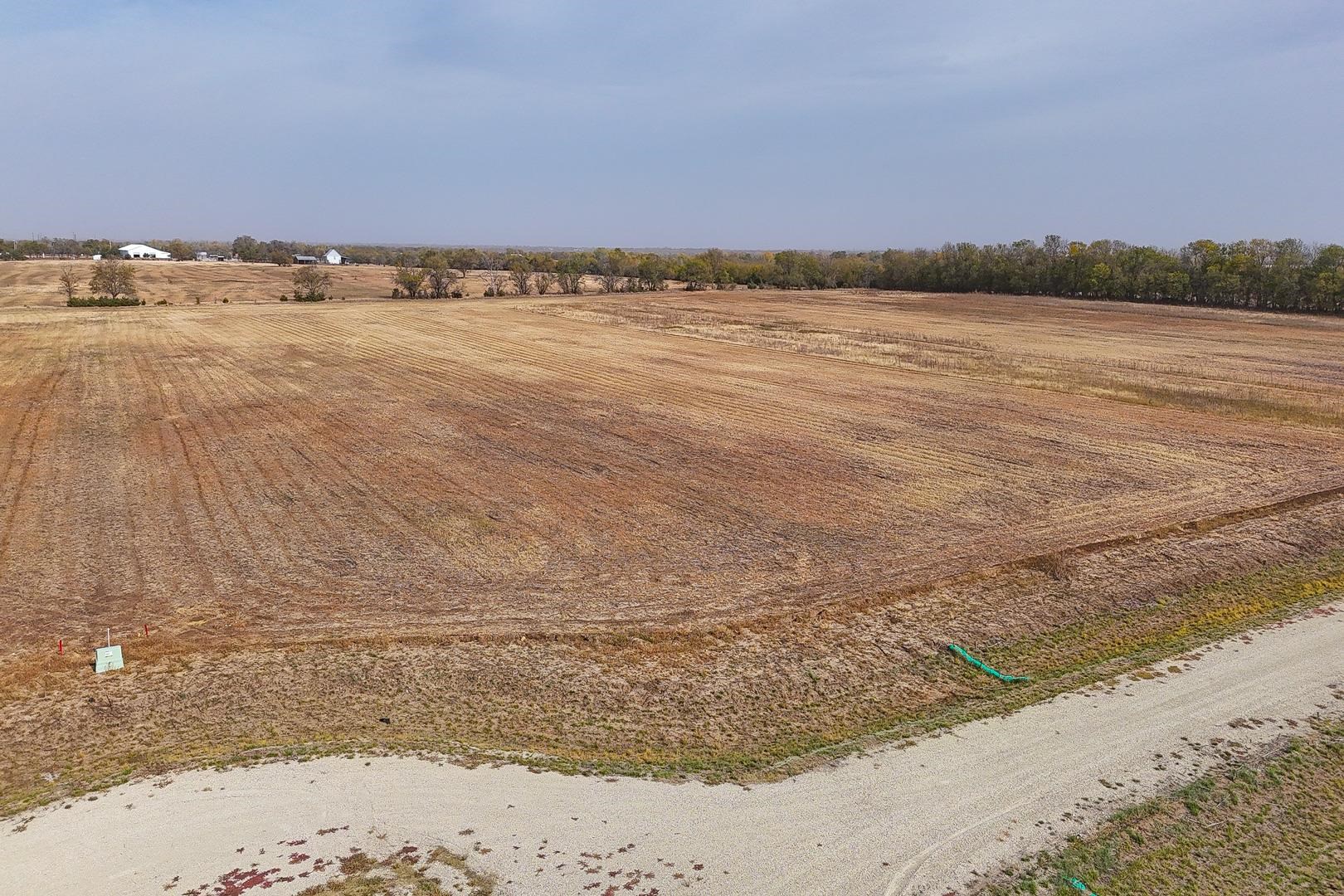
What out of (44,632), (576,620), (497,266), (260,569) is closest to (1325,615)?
(576,620)

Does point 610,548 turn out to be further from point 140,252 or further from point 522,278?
point 140,252

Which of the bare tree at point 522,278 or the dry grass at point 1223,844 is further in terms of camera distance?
the bare tree at point 522,278

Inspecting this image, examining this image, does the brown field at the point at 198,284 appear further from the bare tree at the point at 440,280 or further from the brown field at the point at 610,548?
the brown field at the point at 610,548

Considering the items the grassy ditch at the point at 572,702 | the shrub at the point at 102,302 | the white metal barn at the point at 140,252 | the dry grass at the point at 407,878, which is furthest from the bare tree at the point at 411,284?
the white metal barn at the point at 140,252

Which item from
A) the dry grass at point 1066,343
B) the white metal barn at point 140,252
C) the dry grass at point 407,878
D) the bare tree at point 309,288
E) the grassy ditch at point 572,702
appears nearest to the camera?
the dry grass at point 407,878

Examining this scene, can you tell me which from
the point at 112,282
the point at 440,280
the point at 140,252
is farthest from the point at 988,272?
the point at 140,252

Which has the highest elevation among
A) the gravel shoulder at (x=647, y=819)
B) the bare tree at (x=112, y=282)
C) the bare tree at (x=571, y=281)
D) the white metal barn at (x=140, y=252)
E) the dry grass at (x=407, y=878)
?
the white metal barn at (x=140, y=252)
